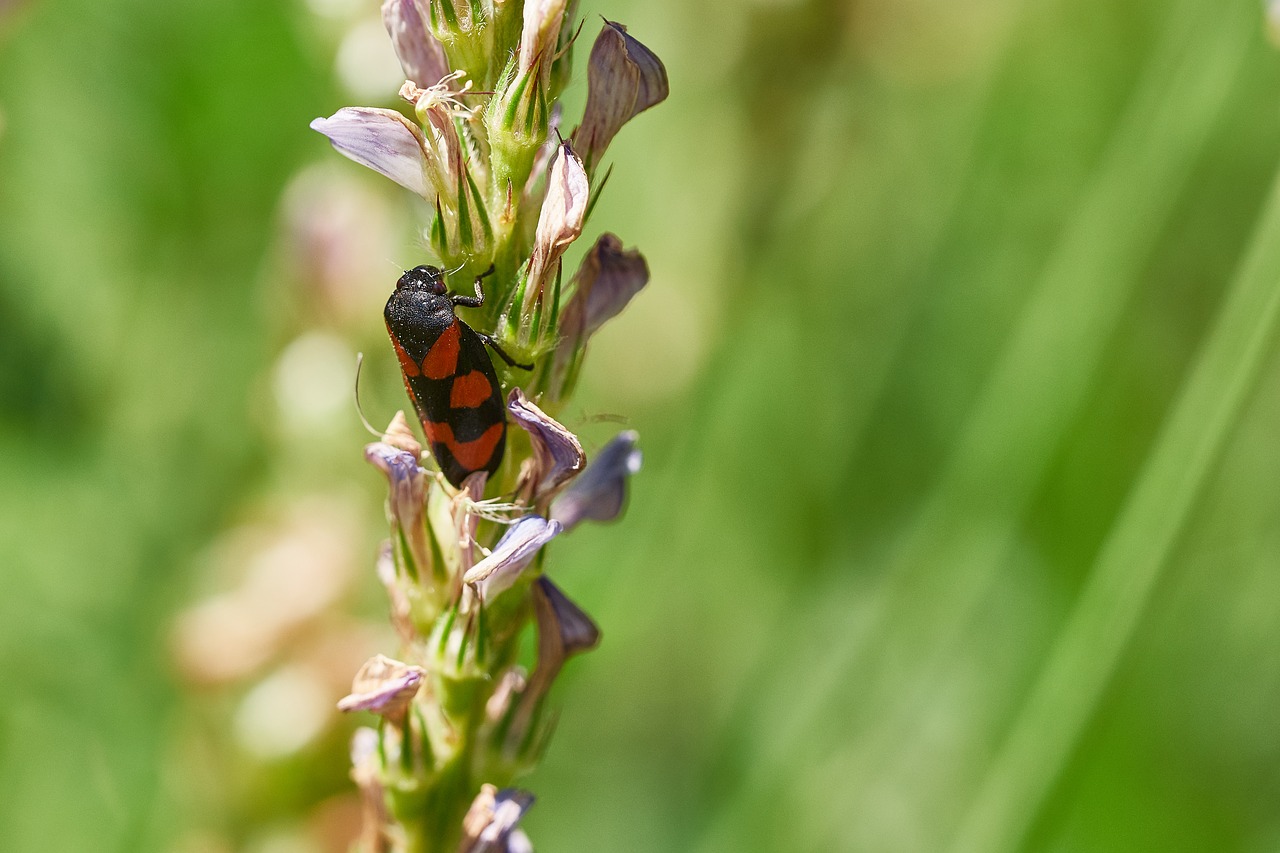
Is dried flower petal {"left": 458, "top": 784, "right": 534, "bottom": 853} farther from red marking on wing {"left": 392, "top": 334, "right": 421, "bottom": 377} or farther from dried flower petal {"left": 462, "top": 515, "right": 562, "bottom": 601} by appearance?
red marking on wing {"left": 392, "top": 334, "right": 421, "bottom": 377}

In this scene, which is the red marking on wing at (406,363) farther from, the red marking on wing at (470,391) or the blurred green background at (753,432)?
the blurred green background at (753,432)

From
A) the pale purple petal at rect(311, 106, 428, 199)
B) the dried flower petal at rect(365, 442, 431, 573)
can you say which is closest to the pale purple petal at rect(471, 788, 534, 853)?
the dried flower petal at rect(365, 442, 431, 573)

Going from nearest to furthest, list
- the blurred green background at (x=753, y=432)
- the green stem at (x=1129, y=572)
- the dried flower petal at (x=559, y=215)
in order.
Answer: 1. the dried flower petal at (x=559, y=215)
2. the green stem at (x=1129, y=572)
3. the blurred green background at (x=753, y=432)

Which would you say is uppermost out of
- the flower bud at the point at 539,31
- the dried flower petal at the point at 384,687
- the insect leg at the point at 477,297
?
the flower bud at the point at 539,31

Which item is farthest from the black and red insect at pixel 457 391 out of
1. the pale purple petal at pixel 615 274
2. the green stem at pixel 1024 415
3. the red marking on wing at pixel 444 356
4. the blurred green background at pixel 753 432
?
the green stem at pixel 1024 415

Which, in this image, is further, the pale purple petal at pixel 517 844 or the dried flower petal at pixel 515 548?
the pale purple petal at pixel 517 844

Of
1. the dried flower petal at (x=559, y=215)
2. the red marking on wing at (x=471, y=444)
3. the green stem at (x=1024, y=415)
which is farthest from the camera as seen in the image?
the green stem at (x=1024, y=415)

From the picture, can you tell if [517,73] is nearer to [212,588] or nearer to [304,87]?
[212,588]

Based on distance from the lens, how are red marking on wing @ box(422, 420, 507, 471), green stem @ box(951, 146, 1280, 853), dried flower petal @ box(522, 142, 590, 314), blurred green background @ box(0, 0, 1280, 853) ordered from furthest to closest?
blurred green background @ box(0, 0, 1280, 853) → green stem @ box(951, 146, 1280, 853) → red marking on wing @ box(422, 420, 507, 471) → dried flower petal @ box(522, 142, 590, 314)
